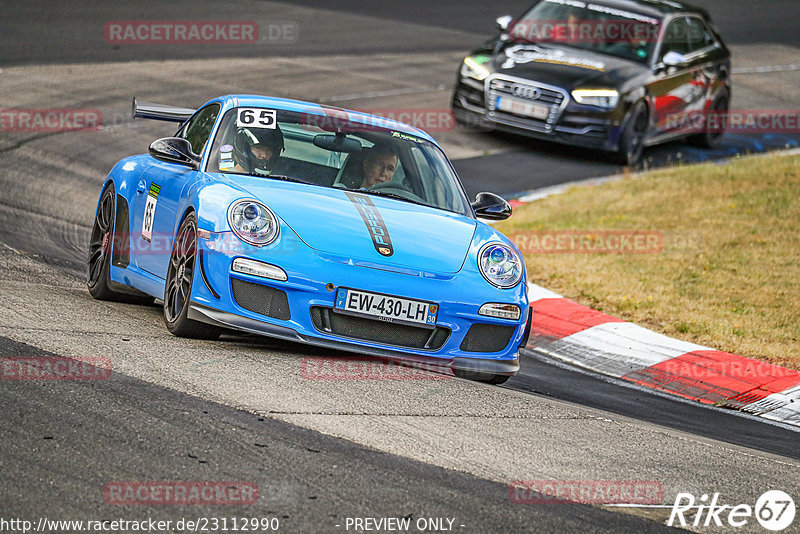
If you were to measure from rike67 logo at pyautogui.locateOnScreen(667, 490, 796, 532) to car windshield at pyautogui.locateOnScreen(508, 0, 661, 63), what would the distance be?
1163cm

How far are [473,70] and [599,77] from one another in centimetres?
163

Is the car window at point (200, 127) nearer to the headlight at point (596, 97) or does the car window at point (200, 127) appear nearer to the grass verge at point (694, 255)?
the grass verge at point (694, 255)

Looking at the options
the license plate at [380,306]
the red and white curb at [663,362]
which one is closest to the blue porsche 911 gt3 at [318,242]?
the license plate at [380,306]

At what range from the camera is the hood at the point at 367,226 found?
244 inches

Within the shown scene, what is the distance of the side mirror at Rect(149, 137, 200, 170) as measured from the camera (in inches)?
277

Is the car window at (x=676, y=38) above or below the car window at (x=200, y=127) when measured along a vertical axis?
below

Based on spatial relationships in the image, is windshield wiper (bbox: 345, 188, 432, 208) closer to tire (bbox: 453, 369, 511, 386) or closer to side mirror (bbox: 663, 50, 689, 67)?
tire (bbox: 453, 369, 511, 386)

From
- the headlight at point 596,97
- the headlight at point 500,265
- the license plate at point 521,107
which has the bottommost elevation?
the license plate at point 521,107

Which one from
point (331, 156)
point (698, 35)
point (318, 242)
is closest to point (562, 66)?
point (698, 35)

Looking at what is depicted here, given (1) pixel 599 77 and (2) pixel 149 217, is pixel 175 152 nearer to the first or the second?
(2) pixel 149 217

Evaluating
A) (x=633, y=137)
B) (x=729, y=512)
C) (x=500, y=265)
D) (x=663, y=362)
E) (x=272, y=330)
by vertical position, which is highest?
(x=500, y=265)

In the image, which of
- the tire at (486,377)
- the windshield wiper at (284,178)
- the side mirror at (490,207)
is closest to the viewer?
the tire at (486,377)

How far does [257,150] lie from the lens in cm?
712

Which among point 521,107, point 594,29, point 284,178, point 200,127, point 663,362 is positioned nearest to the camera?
point 284,178
